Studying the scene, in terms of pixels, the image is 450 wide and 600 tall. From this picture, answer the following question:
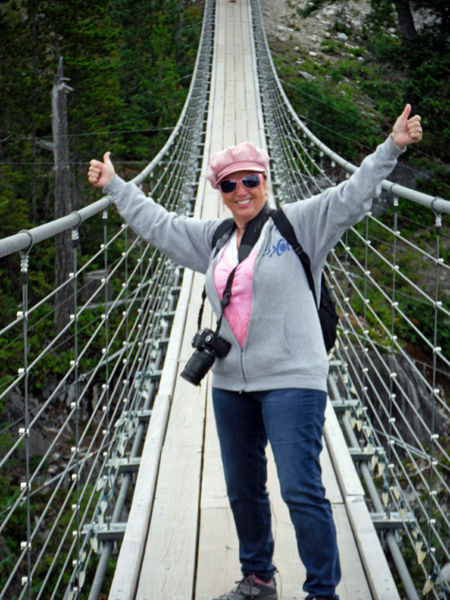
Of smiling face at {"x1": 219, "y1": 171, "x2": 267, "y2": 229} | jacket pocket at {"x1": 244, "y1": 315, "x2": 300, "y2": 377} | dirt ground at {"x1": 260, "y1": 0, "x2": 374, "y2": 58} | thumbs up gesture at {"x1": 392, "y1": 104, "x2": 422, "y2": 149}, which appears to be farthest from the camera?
dirt ground at {"x1": 260, "y1": 0, "x2": 374, "y2": 58}

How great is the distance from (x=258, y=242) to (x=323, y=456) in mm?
1243

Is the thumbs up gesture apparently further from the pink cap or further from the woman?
the pink cap

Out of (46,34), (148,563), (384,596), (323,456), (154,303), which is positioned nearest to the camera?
(384,596)

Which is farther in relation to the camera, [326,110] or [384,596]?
[326,110]

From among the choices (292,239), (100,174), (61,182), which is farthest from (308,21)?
(292,239)

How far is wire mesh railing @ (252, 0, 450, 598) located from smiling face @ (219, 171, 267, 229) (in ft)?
1.42

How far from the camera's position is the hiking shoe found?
5.46ft

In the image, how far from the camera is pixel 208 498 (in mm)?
2258

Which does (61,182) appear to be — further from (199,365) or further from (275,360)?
(275,360)


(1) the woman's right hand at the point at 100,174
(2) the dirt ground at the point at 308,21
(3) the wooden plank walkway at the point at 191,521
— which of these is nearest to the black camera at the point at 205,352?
(1) the woman's right hand at the point at 100,174

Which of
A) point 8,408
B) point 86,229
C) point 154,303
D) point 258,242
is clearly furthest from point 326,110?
point 258,242

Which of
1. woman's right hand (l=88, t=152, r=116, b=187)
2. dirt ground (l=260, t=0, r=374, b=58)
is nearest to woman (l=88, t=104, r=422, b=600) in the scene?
woman's right hand (l=88, t=152, r=116, b=187)

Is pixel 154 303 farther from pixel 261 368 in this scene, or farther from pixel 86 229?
pixel 86 229

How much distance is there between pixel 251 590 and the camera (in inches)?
65.6
